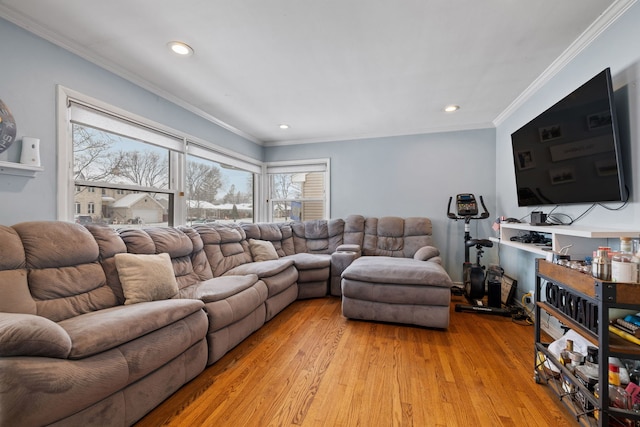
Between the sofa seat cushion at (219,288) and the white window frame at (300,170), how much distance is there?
7.60ft

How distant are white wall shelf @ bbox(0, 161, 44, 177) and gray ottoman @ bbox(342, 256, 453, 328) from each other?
260cm

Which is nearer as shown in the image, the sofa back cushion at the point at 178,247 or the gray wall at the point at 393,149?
the gray wall at the point at 393,149

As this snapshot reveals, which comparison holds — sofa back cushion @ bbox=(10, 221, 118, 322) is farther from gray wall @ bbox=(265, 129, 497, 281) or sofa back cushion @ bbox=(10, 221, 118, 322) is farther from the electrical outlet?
the electrical outlet

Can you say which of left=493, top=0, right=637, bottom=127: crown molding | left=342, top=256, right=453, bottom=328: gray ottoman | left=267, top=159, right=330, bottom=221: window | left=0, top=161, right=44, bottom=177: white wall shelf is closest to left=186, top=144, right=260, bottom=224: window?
left=267, top=159, right=330, bottom=221: window

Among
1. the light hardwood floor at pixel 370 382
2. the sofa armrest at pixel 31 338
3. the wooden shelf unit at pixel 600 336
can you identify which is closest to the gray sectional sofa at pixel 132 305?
the sofa armrest at pixel 31 338

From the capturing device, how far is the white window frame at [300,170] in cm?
444

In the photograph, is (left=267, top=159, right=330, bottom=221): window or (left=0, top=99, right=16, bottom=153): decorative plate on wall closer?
(left=0, top=99, right=16, bottom=153): decorative plate on wall

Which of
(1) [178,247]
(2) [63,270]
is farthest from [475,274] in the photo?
(2) [63,270]

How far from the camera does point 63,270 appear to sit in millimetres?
1597

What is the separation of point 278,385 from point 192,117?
3.03 metres

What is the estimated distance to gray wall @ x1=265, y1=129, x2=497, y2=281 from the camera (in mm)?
3711

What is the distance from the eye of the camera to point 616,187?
1567mm

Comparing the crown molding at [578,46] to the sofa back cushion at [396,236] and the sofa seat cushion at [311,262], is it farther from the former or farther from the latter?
the sofa seat cushion at [311,262]

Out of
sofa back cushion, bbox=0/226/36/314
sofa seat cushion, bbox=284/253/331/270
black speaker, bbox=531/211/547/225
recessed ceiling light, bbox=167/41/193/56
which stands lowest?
sofa seat cushion, bbox=284/253/331/270
